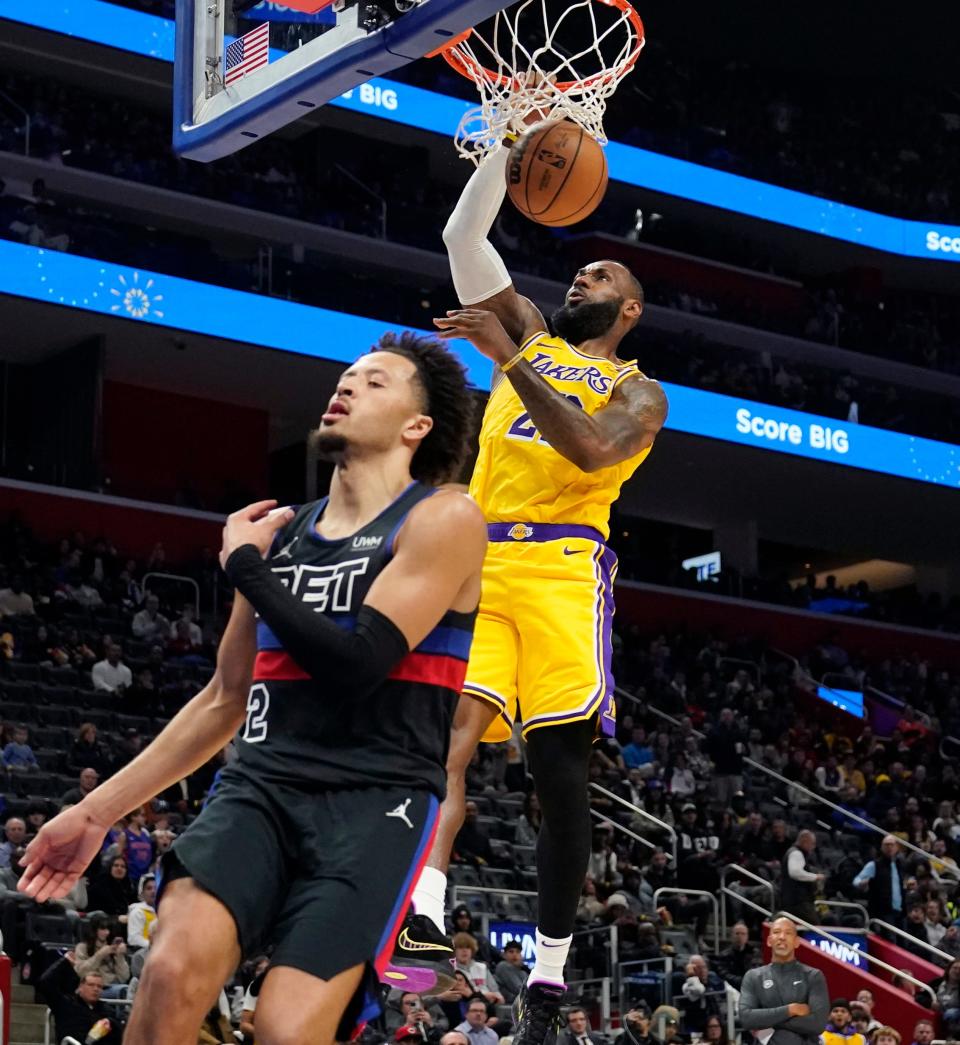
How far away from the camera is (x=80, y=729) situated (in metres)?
17.6

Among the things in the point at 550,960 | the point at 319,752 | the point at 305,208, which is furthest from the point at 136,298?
the point at 319,752

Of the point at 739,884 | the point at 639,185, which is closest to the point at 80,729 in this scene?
the point at 739,884

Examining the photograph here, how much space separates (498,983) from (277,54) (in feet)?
29.3

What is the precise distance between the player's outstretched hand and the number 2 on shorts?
402 mm

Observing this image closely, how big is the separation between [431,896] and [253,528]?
1852 mm

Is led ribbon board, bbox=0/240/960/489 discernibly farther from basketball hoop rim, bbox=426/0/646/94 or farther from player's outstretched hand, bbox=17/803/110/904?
player's outstretched hand, bbox=17/803/110/904

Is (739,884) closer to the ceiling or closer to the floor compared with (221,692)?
closer to the floor

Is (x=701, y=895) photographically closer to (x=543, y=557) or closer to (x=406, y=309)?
(x=406, y=309)

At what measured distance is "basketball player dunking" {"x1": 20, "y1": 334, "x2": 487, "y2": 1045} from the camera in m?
4.09

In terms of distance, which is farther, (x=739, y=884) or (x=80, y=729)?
(x=739, y=884)

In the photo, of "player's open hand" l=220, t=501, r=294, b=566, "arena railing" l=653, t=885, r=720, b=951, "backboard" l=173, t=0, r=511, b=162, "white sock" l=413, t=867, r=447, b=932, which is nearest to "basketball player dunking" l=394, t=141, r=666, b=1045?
"white sock" l=413, t=867, r=447, b=932

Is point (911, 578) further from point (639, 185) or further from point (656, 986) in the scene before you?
point (656, 986)

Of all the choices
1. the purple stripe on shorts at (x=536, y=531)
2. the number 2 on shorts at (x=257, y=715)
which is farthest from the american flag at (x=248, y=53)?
the number 2 on shorts at (x=257, y=715)

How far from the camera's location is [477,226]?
21.1ft
